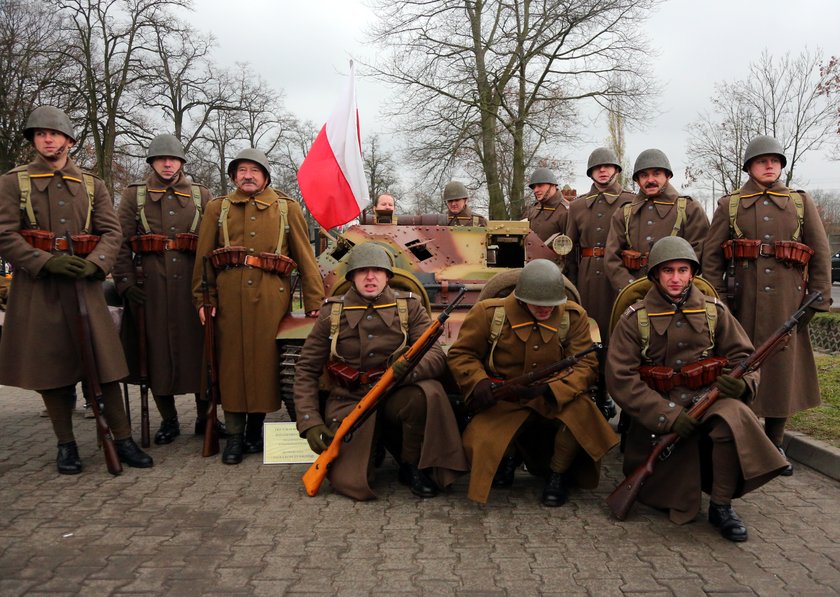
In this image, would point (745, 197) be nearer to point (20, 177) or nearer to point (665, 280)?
point (665, 280)

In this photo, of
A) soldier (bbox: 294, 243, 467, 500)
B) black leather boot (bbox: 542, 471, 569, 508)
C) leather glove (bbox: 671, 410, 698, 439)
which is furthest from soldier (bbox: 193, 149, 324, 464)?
leather glove (bbox: 671, 410, 698, 439)

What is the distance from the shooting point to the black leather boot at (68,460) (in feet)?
17.1

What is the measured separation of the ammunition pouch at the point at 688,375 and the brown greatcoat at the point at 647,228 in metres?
1.41

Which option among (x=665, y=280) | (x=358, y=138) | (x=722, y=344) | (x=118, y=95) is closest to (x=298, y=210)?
(x=358, y=138)

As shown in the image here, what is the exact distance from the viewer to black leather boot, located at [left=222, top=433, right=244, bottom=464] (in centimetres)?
551

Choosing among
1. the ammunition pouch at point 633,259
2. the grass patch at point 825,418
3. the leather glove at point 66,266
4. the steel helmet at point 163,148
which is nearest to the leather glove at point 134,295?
the leather glove at point 66,266

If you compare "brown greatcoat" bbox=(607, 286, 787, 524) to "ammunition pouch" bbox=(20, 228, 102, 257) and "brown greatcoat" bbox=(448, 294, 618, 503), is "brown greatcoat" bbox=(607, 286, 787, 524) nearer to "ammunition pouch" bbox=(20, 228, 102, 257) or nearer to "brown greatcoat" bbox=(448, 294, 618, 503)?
"brown greatcoat" bbox=(448, 294, 618, 503)

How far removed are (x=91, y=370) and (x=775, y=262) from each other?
478cm

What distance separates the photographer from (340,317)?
16.3 ft

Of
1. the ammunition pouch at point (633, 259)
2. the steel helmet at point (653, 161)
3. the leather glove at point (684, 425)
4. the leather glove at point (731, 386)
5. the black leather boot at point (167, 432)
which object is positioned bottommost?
the black leather boot at point (167, 432)

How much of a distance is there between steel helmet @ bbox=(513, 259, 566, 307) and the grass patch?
253 cm

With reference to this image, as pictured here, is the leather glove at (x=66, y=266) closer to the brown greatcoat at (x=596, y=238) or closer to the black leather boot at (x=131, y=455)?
the black leather boot at (x=131, y=455)

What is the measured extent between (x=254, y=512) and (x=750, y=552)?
2724 millimetres

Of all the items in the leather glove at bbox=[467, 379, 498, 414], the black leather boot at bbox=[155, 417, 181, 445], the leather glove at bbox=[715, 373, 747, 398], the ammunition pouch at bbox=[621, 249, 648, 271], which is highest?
the ammunition pouch at bbox=[621, 249, 648, 271]
